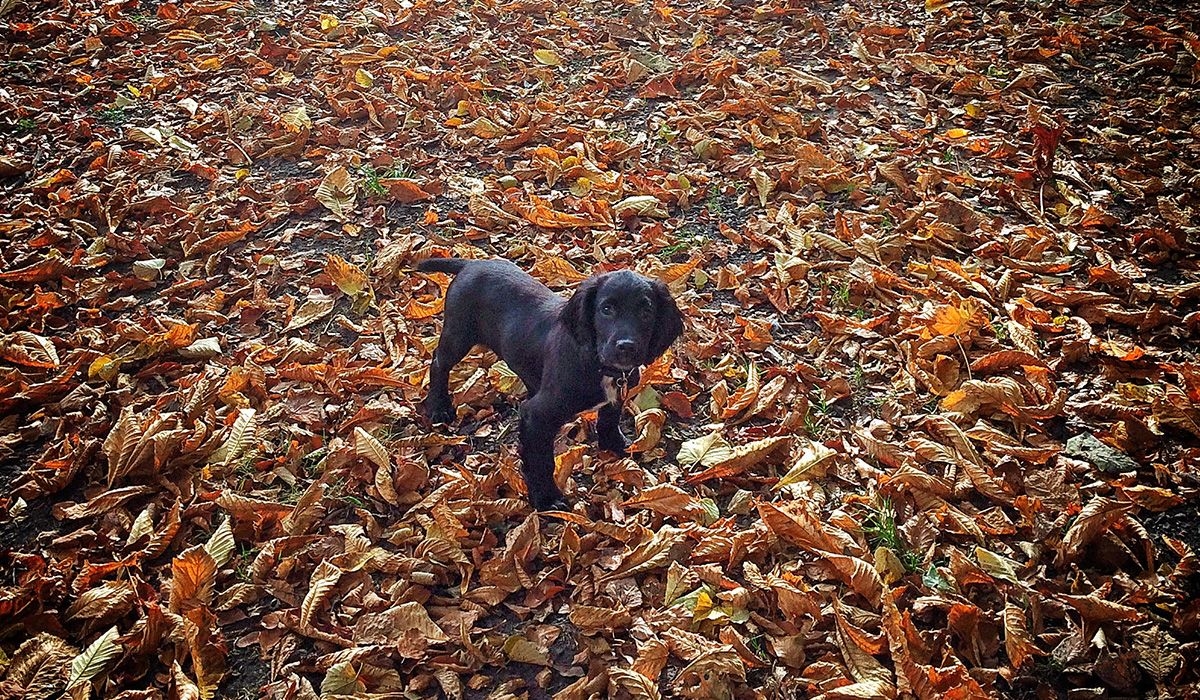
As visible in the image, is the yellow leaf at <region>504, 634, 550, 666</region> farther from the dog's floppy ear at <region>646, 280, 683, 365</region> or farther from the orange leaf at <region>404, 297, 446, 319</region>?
the orange leaf at <region>404, 297, 446, 319</region>

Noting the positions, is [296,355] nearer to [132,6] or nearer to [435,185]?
[435,185]

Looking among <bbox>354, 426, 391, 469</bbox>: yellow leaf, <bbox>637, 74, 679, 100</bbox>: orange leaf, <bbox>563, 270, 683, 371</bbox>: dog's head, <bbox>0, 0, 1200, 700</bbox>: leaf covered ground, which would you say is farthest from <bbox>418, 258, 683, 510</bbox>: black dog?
<bbox>637, 74, 679, 100</bbox>: orange leaf

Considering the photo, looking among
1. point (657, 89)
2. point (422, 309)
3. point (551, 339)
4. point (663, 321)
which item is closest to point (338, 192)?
point (422, 309)

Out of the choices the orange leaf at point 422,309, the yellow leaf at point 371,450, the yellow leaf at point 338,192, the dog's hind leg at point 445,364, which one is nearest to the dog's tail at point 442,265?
the dog's hind leg at point 445,364

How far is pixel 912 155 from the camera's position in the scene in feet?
19.2

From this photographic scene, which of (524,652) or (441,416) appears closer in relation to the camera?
(524,652)

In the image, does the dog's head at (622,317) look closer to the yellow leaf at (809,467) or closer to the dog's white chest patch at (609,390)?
the dog's white chest patch at (609,390)

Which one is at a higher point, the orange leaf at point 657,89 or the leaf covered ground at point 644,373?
the orange leaf at point 657,89

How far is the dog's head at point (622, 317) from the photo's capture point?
3.09 metres

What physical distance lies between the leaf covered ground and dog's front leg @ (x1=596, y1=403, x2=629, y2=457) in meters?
0.09

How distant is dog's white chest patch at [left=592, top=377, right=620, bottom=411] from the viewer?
3.36 metres

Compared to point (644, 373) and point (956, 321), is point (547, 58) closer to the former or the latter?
point (644, 373)

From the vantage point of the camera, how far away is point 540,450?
136 inches

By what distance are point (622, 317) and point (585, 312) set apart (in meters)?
0.17
